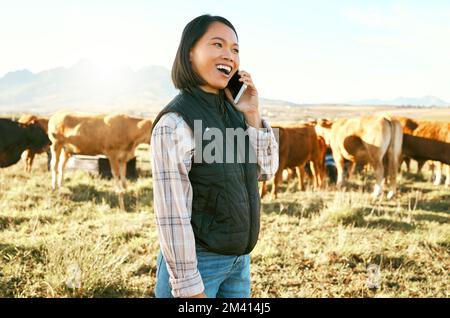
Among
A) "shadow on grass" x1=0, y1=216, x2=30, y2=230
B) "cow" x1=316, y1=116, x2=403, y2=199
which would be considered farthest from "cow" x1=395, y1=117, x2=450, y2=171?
"shadow on grass" x1=0, y1=216, x2=30, y2=230

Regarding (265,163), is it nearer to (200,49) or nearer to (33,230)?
(200,49)

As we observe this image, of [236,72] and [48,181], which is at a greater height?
Result: [236,72]

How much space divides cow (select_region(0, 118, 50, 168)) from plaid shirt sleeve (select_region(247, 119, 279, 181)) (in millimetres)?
10268

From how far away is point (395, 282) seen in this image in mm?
4508

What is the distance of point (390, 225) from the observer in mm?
6477

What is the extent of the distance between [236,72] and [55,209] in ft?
20.2

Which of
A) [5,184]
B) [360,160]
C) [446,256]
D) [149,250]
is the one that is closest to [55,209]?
[149,250]

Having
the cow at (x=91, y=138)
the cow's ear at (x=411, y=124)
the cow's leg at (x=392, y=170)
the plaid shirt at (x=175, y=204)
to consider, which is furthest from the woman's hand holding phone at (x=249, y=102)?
the cow's ear at (x=411, y=124)

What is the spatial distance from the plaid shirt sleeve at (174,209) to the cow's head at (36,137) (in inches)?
431

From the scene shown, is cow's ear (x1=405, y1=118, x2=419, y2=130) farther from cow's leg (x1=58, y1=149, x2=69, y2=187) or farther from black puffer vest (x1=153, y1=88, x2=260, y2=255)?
black puffer vest (x1=153, y1=88, x2=260, y2=255)

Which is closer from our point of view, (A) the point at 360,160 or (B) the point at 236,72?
(B) the point at 236,72

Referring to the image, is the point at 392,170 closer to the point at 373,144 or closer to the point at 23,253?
the point at 373,144

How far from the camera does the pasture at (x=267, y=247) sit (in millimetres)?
4195

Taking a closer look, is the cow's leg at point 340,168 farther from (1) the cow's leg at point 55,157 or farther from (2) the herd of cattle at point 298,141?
(1) the cow's leg at point 55,157
